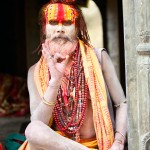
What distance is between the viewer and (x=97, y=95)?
3270mm

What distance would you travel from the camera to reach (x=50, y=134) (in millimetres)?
3092

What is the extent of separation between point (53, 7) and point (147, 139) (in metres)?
1.14

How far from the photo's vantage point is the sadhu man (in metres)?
3.22

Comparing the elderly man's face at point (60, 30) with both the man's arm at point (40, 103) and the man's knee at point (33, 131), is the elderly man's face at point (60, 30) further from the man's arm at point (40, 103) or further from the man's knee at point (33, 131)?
the man's knee at point (33, 131)

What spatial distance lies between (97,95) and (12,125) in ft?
9.73

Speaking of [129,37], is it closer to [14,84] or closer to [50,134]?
[50,134]

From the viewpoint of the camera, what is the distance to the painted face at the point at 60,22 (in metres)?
3.27

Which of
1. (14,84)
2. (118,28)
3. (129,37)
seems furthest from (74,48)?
(14,84)

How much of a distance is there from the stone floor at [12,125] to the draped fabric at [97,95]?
82.2 inches

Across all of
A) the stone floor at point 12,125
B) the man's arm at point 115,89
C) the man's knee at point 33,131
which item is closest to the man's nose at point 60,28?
the man's arm at point 115,89

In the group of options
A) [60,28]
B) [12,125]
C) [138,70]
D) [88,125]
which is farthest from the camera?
[12,125]

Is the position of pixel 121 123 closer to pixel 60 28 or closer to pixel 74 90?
pixel 74 90

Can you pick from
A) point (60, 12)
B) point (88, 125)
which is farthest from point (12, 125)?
point (60, 12)

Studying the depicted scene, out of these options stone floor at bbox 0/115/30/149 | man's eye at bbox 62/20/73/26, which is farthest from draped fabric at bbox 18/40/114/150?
stone floor at bbox 0/115/30/149
